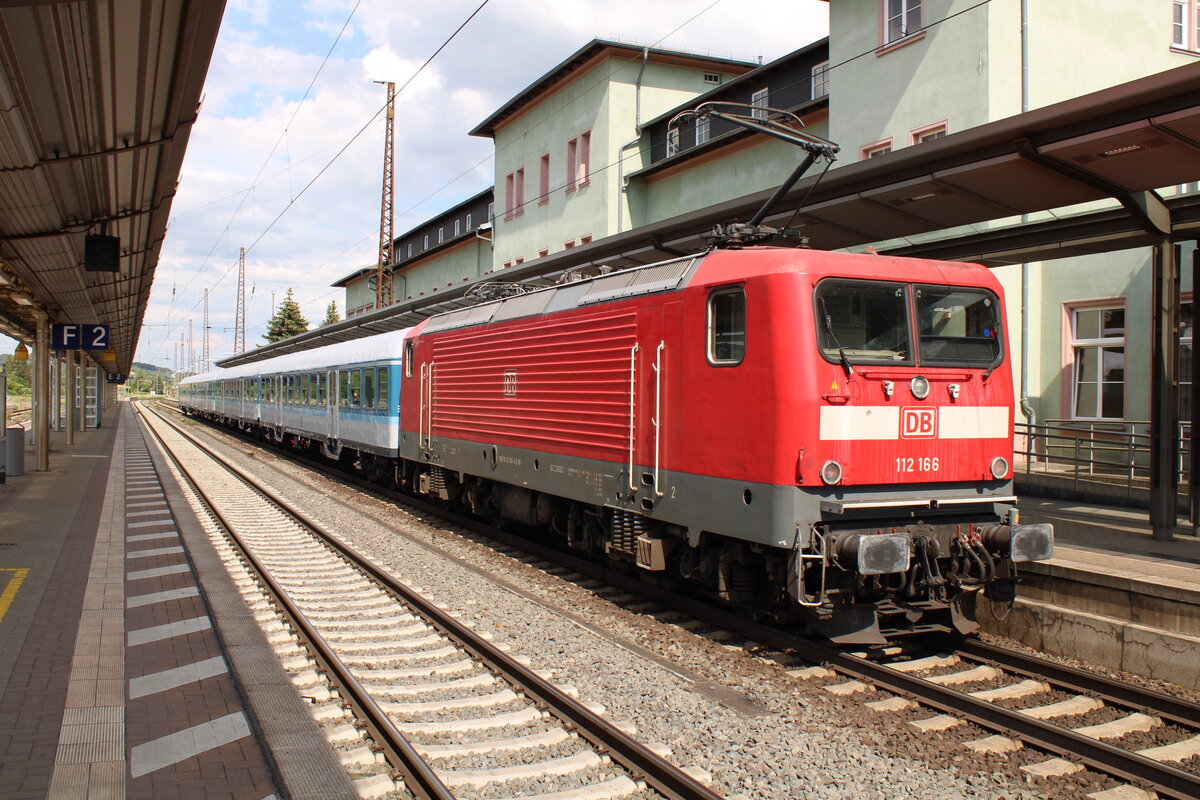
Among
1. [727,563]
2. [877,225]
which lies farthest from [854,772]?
[877,225]

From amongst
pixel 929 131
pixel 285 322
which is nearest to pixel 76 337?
pixel 929 131

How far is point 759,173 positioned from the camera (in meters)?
22.2

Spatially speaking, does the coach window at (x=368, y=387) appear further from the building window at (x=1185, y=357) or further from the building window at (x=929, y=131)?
the building window at (x=1185, y=357)

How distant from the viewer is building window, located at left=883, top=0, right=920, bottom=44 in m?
18.1

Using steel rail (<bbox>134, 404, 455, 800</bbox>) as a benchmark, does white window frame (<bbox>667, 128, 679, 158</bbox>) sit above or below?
above

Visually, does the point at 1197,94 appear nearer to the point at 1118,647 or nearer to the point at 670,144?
A: the point at 1118,647

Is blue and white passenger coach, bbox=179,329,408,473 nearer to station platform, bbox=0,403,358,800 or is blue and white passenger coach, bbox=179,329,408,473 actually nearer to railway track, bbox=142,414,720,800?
station platform, bbox=0,403,358,800

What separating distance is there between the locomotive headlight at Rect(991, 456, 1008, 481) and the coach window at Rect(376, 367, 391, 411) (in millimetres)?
11895

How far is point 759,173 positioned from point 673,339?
50.1ft

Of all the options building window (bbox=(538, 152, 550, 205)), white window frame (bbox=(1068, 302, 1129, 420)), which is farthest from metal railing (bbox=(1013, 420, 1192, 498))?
building window (bbox=(538, 152, 550, 205))

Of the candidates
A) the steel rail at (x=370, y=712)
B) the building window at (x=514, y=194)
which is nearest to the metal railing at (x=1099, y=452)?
the steel rail at (x=370, y=712)

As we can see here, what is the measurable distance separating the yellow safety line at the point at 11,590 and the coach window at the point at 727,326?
660 centimetres

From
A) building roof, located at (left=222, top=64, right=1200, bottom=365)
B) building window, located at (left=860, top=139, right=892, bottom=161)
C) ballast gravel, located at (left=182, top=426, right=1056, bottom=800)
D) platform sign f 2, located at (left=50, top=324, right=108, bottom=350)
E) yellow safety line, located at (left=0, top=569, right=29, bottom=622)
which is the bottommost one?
ballast gravel, located at (left=182, top=426, right=1056, bottom=800)

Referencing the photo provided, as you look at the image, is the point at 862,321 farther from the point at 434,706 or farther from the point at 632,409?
the point at 434,706
